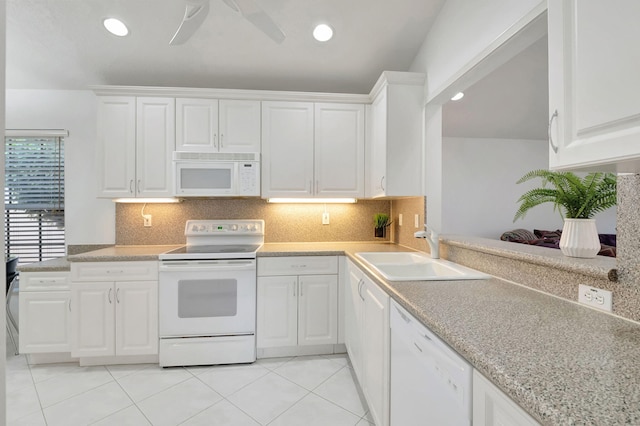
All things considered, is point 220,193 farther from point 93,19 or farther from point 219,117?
point 93,19

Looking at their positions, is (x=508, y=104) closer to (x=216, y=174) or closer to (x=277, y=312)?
(x=216, y=174)

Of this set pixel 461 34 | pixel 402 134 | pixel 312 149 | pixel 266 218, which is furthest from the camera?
pixel 266 218

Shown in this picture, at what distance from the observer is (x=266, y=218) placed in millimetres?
3002

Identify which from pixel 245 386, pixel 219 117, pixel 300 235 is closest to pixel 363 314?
pixel 245 386

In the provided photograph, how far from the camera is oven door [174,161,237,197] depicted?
8.44 ft

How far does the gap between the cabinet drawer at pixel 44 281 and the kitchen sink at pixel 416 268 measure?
236cm

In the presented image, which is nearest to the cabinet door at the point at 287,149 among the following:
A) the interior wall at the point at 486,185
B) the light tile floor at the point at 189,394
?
the light tile floor at the point at 189,394

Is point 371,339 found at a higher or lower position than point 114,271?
lower

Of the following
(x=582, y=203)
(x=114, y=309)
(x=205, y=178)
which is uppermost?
(x=205, y=178)

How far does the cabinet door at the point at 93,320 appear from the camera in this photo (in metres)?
2.28

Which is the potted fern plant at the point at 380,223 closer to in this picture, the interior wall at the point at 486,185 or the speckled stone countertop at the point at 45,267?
the interior wall at the point at 486,185

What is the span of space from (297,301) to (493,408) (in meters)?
1.91

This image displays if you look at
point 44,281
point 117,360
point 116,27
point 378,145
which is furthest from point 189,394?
point 116,27

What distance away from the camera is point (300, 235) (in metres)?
3.04
